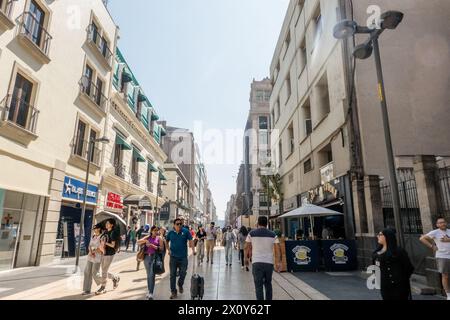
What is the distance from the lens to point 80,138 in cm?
1612

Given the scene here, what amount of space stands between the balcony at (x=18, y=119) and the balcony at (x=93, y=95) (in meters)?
4.11

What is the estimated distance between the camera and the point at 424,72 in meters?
13.9

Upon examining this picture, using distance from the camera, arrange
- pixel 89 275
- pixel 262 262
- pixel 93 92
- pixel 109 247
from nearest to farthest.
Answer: pixel 262 262, pixel 89 275, pixel 109 247, pixel 93 92

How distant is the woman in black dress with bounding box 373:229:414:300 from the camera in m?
3.92

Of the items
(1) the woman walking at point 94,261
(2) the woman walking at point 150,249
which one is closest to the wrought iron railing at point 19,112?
(1) the woman walking at point 94,261

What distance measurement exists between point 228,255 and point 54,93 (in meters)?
11.2

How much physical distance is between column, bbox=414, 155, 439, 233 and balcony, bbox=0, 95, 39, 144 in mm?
13464

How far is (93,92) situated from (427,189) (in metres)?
16.9

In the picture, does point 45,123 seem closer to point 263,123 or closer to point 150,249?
point 150,249

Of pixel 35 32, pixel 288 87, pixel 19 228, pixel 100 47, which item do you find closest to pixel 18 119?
pixel 35 32

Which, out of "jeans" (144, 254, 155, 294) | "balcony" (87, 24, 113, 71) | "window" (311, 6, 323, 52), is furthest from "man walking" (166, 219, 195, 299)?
"window" (311, 6, 323, 52)
